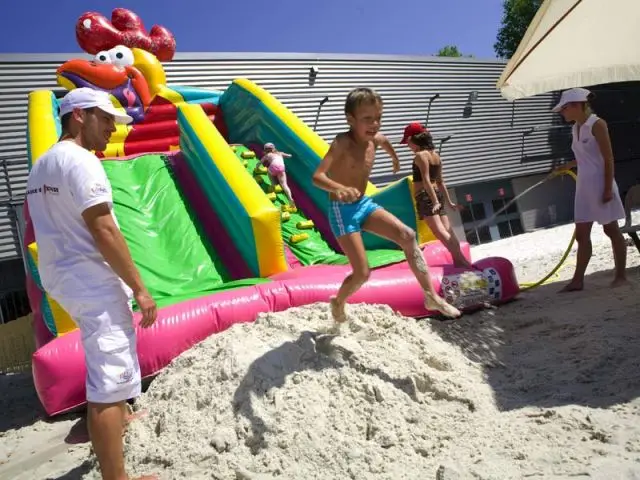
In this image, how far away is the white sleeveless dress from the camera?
4.26m

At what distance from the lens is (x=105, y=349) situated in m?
1.90

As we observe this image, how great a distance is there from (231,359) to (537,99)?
1653 centimetres

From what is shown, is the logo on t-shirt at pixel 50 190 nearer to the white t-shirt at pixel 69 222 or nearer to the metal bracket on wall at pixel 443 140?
the white t-shirt at pixel 69 222

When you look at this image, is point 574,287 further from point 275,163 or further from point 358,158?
point 275,163

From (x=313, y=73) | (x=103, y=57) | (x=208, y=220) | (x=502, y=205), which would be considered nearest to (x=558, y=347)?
(x=208, y=220)

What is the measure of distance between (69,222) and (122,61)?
6.64m

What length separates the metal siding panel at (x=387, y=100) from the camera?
8.91 metres

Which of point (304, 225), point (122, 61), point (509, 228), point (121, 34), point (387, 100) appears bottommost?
point (509, 228)

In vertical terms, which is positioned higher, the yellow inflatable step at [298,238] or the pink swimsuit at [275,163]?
the pink swimsuit at [275,163]

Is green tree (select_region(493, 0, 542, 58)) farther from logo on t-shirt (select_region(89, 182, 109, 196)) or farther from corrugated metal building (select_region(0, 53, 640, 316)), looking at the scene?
logo on t-shirt (select_region(89, 182, 109, 196))

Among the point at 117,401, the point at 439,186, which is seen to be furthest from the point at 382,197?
the point at 117,401

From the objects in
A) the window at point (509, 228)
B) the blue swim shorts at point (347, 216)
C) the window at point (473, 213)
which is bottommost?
the window at point (509, 228)

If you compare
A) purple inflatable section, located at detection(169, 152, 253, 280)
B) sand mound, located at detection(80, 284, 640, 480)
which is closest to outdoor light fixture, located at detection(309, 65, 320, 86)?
purple inflatable section, located at detection(169, 152, 253, 280)

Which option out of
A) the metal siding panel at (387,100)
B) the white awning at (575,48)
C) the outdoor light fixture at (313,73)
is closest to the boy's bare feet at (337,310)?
the white awning at (575,48)
